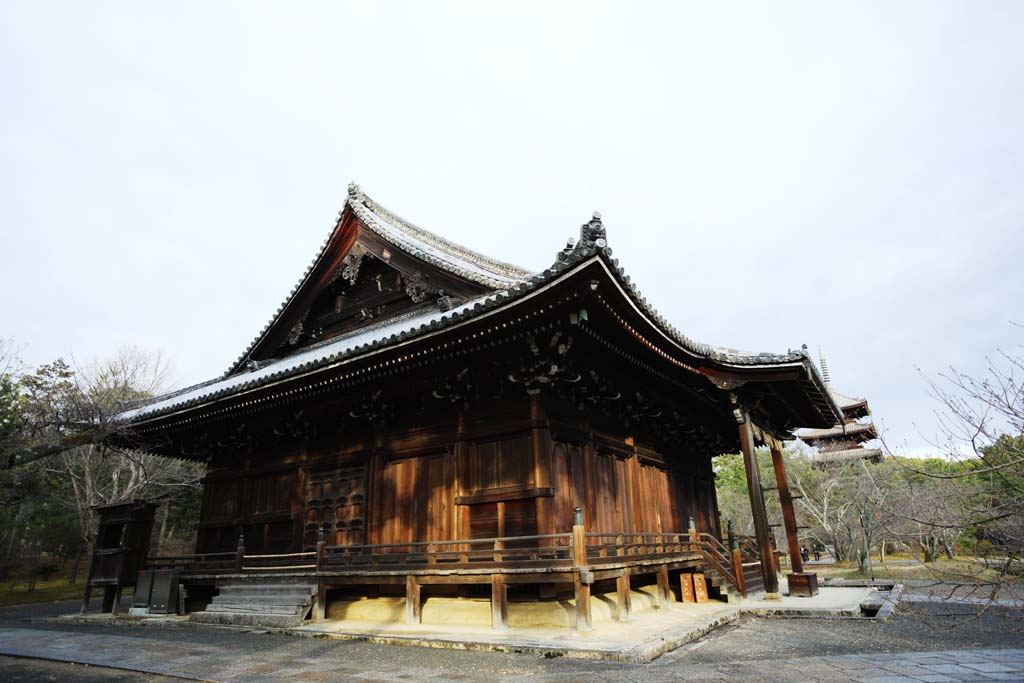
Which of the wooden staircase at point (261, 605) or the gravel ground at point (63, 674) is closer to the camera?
the gravel ground at point (63, 674)

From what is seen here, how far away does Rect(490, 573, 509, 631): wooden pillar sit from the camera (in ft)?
32.4

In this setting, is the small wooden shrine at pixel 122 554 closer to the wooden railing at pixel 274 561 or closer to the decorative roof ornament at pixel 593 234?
the wooden railing at pixel 274 561

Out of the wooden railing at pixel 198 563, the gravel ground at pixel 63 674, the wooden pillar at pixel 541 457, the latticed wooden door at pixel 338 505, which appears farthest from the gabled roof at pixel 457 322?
the gravel ground at pixel 63 674

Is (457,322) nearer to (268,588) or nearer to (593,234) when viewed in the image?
(593,234)

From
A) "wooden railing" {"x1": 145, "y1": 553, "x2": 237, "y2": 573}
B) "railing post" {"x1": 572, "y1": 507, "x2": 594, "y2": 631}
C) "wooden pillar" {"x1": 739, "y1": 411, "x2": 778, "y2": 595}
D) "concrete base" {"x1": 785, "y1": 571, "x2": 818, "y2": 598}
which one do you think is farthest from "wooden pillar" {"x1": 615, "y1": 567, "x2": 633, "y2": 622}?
"wooden railing" {"x1": 145, "y1": 553, "x2": 237, "y2": 573}

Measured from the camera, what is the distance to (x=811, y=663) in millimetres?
7273

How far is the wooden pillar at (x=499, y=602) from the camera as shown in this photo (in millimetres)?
9867

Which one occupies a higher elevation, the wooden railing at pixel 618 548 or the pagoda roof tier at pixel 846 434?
the pagoda roof tier at pixel 846 434

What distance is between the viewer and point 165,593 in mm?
14547

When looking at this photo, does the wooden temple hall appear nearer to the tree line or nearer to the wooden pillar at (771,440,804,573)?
the wooden pillar at (771,440,804,573)

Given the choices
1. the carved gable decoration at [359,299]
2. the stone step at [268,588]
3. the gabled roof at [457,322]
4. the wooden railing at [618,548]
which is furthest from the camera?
the carved gable decoration at [359,299]

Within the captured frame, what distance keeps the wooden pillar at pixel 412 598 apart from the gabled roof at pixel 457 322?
168 inches

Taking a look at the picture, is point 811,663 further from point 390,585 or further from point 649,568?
point 390,585

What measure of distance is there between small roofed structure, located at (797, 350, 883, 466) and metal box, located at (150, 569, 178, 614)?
3311 centimetres
